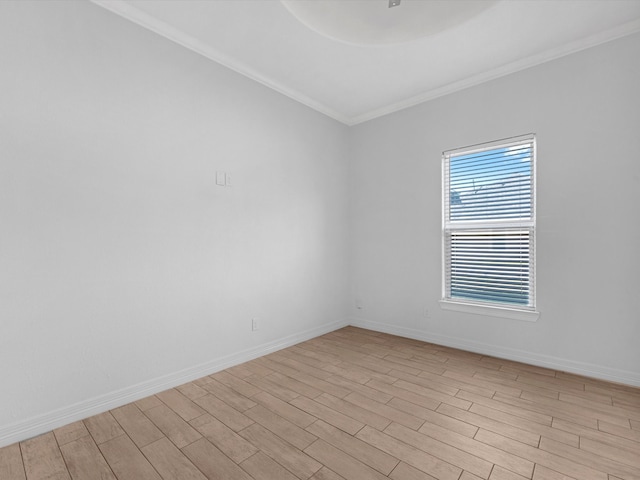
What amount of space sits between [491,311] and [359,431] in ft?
6.67

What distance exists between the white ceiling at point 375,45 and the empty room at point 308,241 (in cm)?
2

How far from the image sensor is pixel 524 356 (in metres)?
3.01

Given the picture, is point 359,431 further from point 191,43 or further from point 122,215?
point 191,43

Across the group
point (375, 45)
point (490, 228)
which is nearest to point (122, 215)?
point (375, 45)

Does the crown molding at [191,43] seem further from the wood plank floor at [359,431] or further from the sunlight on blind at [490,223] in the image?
the wood plank floor at [359,431]

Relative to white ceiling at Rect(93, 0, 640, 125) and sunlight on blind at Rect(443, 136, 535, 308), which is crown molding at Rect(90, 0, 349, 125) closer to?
white ceiling at Rect(93, 0, 640, 125)

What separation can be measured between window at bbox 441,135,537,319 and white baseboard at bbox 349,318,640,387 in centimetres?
37

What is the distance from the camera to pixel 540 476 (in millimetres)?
1556

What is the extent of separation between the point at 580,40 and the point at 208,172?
3.48 metres

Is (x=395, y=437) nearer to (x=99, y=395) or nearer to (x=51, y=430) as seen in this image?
(x=99, y=395)

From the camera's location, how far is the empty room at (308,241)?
6.04 feet

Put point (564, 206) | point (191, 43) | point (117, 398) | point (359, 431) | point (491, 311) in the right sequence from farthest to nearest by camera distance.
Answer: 1. point (491, 311)
2. point (564, 206)
3. point (191, 43)
4. point (117, 398)
5. point (359, 431)

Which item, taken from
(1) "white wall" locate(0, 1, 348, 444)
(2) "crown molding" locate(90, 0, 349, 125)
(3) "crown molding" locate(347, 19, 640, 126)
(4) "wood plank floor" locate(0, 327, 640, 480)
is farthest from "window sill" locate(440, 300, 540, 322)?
(2) "crown molding" locate(90, 0, 349, 125)

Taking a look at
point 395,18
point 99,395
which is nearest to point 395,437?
point 99,395
